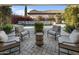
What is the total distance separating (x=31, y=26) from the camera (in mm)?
4676

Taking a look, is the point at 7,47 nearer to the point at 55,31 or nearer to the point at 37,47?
the point at 37,47

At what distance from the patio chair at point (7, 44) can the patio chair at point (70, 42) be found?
118 centimetres

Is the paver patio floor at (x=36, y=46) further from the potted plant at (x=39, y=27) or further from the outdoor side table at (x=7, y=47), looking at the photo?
the outdoor side table at (x=7, y=47)

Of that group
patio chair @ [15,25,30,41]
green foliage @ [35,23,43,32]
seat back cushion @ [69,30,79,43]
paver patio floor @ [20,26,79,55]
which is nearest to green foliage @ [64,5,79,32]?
seat back cushion @ [69,30,79,43]

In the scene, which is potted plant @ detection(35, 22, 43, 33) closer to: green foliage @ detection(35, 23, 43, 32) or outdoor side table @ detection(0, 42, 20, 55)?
green foliage @ detection(35, 23, 43, 32)

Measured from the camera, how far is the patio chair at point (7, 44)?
15.1 feet

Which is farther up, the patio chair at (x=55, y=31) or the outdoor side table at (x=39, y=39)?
the patio chair at (x=55, y=31)

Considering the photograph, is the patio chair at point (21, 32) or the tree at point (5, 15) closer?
the tree at point (5, 15)

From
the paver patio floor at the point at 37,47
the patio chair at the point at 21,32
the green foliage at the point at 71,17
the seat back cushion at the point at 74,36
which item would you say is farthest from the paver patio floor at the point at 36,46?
the green foliage at the point at 71,17

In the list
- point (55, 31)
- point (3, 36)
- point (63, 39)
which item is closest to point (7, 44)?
point (3, 36)

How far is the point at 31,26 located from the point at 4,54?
1.05m
